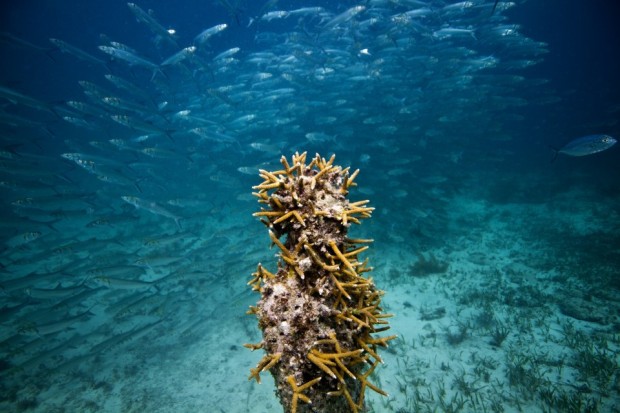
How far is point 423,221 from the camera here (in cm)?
1213

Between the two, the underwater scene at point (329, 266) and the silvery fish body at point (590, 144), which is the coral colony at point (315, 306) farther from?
the silvery fish body at point (590, 144)

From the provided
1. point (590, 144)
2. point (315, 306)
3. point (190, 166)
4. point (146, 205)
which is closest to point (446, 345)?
point (315, 306)

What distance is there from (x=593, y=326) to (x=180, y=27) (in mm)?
56737

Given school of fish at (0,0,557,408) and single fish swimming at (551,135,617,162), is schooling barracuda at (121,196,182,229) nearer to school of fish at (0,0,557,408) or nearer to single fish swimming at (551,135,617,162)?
school of fish at (0,0,557,408)

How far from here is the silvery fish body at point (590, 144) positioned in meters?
7.81

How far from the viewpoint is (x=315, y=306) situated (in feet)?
5.48

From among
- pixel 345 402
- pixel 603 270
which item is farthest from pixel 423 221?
pixel 345 402

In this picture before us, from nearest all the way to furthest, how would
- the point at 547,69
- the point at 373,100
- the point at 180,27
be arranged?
the point at 373,100
the point at 180,27
the point at 547,69

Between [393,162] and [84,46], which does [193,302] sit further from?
[84,46]

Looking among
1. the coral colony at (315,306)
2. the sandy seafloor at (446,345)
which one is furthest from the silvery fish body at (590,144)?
the coral colony at (315,306)

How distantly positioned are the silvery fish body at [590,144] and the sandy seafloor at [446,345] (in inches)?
134

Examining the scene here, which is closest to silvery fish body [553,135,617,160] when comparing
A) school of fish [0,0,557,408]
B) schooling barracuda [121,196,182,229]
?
school of fish [0,0,557,408]

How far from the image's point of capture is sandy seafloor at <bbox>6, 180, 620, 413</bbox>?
512 centimetres

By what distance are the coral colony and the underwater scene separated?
13 millimetres
